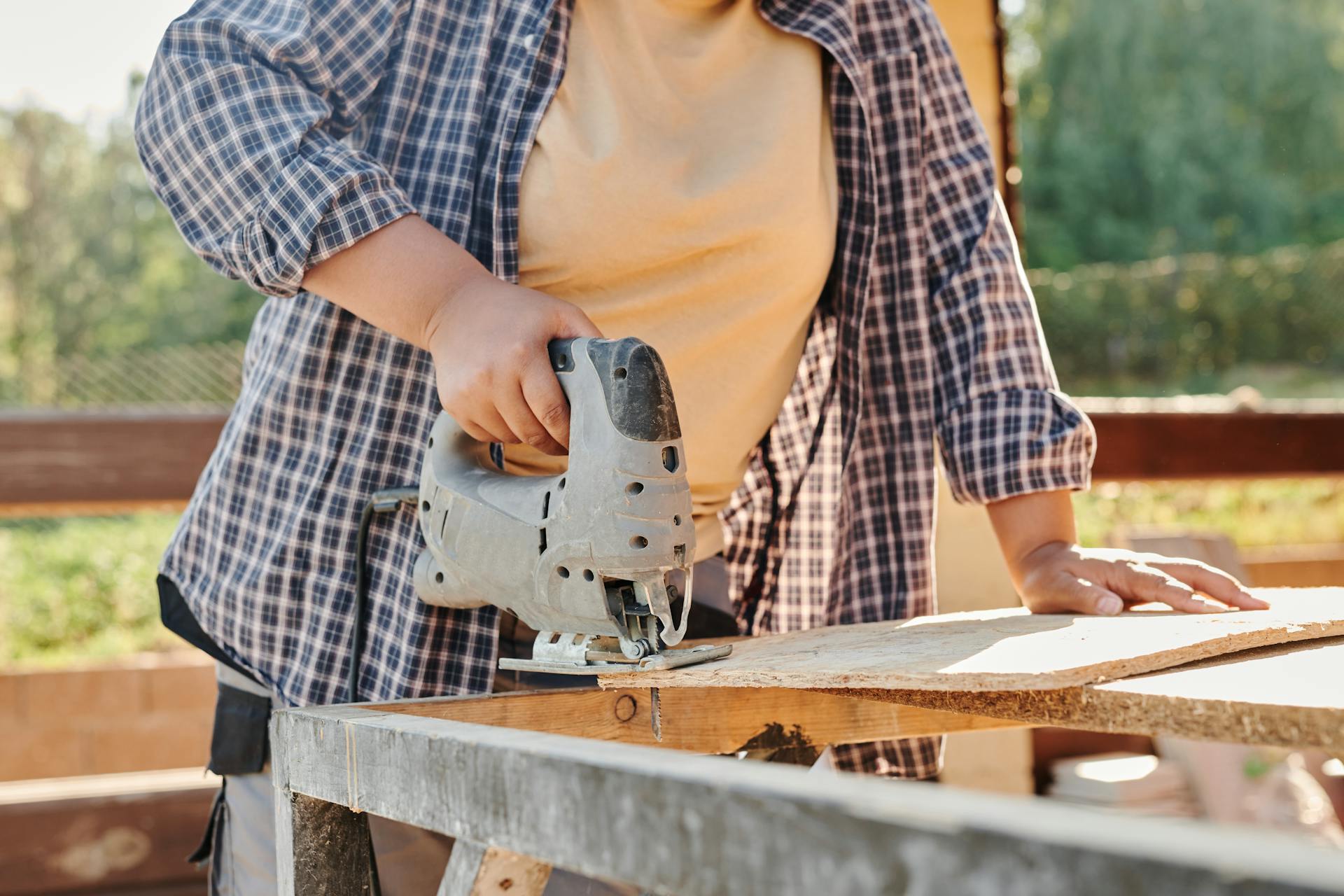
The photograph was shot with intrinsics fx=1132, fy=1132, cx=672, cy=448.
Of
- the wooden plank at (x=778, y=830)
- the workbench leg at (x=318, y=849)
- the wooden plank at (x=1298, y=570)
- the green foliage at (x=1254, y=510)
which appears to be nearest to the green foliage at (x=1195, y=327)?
the green foliage at (x=1254, y=510)

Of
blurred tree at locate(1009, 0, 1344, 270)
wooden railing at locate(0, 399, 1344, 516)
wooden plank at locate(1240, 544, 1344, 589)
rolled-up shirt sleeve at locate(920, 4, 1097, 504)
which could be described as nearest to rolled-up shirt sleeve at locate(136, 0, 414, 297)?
rolled-up shirt sleeve at locate(920, 4, 1097, 504)

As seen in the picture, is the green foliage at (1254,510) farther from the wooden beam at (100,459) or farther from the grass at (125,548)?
the wooden beam at (100,459)

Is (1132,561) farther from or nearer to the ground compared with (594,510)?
nearer to the ground

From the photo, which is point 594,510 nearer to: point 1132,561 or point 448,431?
point 448,431

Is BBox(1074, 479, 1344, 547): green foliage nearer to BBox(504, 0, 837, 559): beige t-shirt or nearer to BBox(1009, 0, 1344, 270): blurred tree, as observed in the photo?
BBox(504, 0, 837, 559): beige t-shirt

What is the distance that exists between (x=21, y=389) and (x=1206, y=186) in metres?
16.1

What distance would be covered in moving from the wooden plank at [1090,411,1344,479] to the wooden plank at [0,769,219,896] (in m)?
1.91

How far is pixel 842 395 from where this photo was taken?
1.46 meters

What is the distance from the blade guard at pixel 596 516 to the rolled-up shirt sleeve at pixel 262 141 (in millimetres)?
241

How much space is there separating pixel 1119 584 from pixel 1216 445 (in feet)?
5.13

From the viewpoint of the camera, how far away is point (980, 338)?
1.37 meters

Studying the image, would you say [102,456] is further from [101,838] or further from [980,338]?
[980,338]

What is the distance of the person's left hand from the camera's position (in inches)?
43.6

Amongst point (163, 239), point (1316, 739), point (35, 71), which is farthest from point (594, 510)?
point (163, 239)
